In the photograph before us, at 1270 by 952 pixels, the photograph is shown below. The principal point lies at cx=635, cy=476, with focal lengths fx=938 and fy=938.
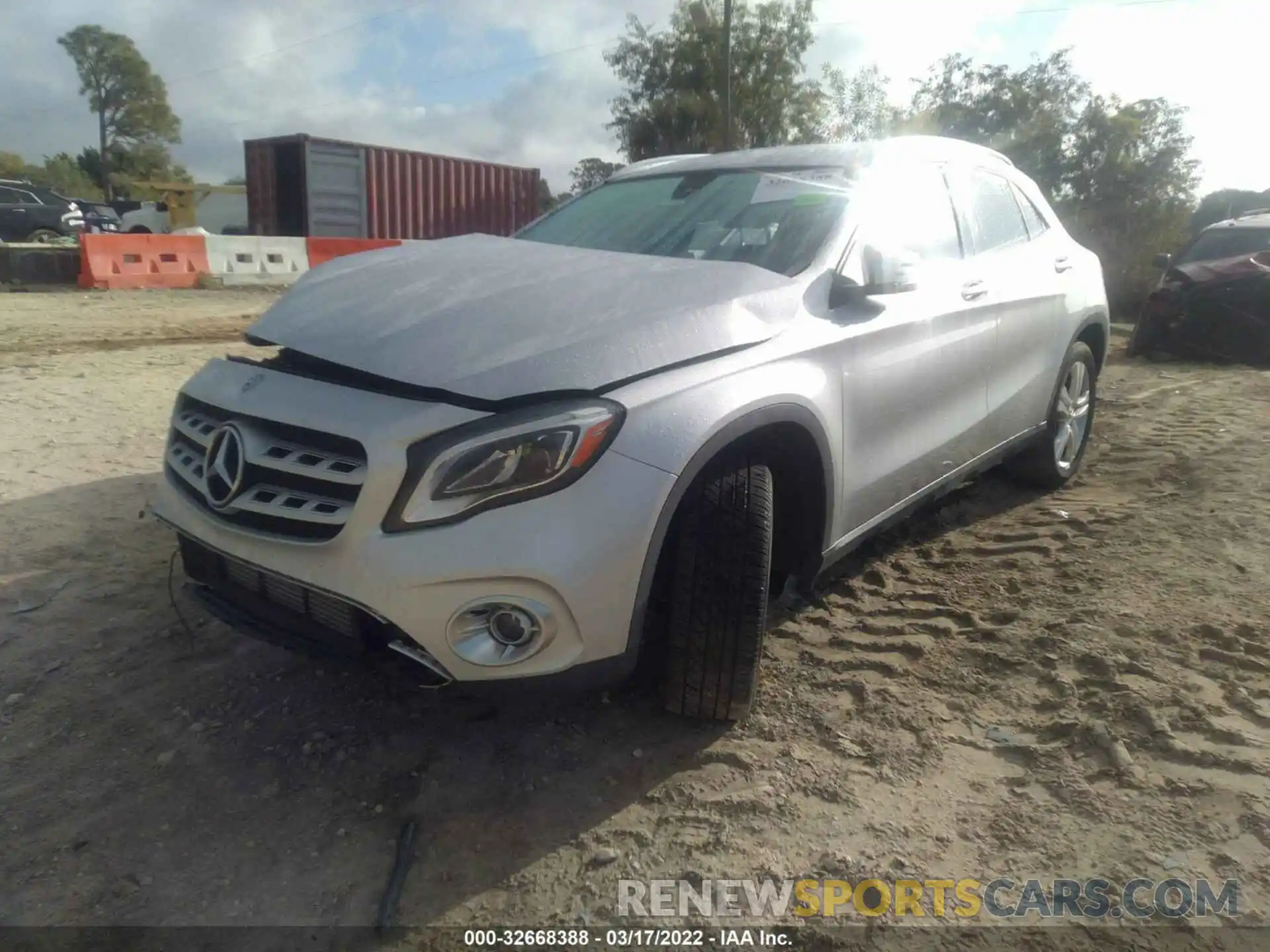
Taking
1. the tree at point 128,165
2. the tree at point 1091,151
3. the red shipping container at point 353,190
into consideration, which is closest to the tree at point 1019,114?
the tree at point 1091,151

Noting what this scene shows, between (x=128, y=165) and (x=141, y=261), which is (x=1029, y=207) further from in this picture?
(x=128, y=165)

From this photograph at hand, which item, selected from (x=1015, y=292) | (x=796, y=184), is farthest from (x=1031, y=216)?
(x=796, y=184)

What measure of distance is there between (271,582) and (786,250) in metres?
1.80

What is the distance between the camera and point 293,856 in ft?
7.08

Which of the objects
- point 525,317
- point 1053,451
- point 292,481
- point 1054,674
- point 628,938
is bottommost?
point 628,938

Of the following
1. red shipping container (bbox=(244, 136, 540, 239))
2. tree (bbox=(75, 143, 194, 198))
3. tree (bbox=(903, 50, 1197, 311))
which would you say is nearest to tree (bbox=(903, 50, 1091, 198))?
tree (bbox=(903, 50, 1197, 311))

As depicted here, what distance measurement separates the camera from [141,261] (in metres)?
14.1

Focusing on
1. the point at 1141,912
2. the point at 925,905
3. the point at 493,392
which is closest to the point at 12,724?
the point at 493,392

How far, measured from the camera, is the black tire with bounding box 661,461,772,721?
2.33 meters

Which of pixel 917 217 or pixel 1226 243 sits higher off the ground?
pixel 1226 243

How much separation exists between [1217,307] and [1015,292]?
6.21m

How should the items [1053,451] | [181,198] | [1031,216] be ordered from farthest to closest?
[181,198], [1053,451], [1031,216]

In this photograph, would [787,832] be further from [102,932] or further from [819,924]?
[102,932]

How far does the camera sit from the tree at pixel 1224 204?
29.4 m
